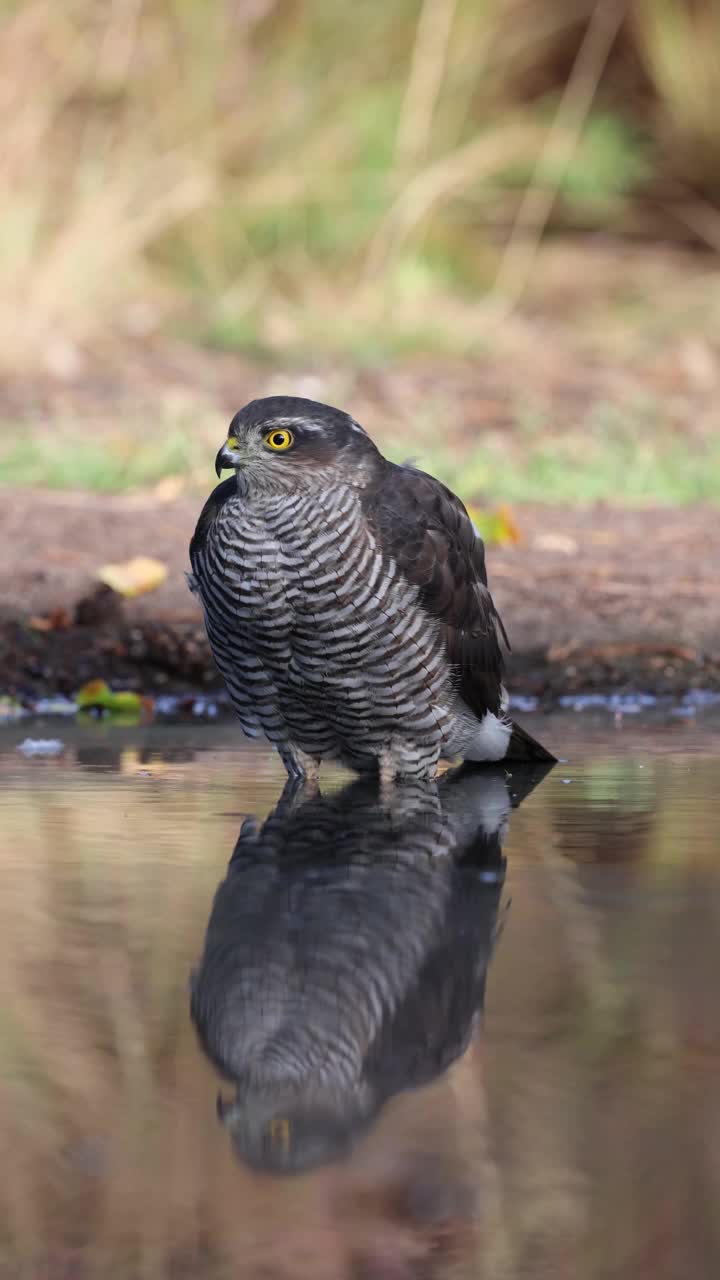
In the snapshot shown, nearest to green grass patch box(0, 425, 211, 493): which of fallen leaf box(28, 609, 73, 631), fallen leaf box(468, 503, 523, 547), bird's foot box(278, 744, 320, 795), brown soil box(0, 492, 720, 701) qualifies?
brown soil box(0, 492, 720, 701)

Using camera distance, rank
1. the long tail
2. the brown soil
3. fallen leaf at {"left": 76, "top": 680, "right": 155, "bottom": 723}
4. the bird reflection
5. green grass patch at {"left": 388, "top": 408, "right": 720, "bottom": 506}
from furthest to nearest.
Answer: green grass patch at {"left": 388, "top": 408, "right": 720, "bottom": 506} → the brown soil → fallen leaf at {"left": 76, "top": 680, "right": 155, "bottom": 723} → the long tail → the bird reflection

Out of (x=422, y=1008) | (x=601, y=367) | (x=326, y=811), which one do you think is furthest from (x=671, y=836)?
(x=601, y=367)

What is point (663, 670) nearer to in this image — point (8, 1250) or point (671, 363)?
point (8, 1250)

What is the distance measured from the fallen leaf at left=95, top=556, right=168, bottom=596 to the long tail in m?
2.07

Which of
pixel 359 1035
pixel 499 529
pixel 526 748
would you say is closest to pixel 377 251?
pixel 499 529

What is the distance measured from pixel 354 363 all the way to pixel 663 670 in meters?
5.59

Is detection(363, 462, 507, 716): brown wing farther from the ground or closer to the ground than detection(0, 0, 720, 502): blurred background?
closer to the ground

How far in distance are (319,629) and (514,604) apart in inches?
91.9

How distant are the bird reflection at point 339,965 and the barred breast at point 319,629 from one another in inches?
11.3

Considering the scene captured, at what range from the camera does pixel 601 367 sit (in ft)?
39.1

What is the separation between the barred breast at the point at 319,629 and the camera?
14.2ft

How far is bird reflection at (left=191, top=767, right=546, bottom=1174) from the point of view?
7.66 ft

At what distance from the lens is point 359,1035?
2582 millimetres

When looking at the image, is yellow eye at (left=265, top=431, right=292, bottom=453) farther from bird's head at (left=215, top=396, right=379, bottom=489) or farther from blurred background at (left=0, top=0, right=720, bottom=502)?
blurred background at (left=0, top=0, right=720, bottom=502)
